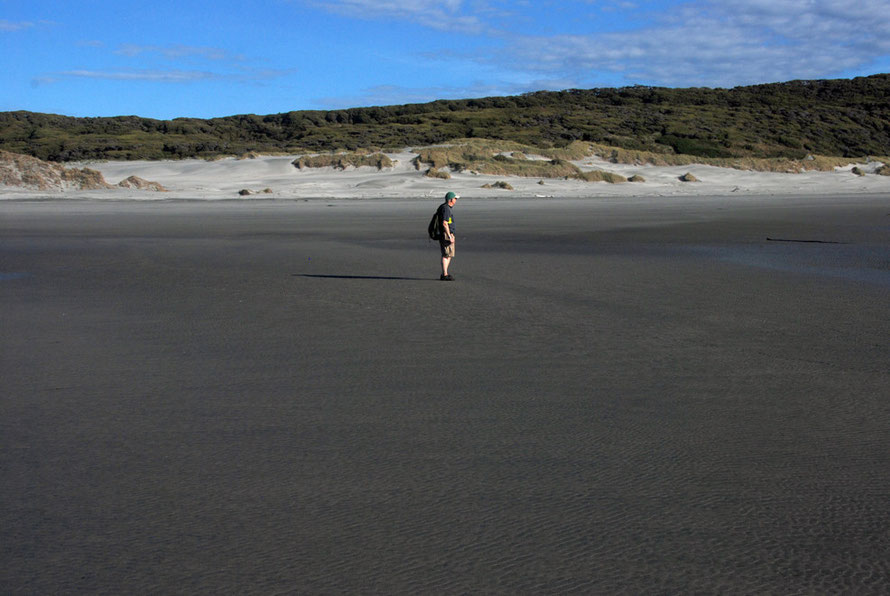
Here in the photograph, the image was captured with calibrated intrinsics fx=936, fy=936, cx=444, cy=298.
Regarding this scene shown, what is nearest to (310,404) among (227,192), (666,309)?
(666,309)

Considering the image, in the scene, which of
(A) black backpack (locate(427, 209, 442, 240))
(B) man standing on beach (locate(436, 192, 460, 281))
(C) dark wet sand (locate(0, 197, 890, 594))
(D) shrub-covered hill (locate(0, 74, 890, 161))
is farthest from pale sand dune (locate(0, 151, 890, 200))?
(C) dark wet sand (locate(0, 197, 890, 594))

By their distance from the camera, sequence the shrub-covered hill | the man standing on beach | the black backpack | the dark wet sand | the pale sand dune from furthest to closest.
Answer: the shrub-covered hill
the pale sand dune
the black backpack
the man standing on beach
the dark wet sand

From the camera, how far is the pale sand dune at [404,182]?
36938 mm

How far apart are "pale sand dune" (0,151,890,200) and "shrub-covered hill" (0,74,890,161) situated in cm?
677

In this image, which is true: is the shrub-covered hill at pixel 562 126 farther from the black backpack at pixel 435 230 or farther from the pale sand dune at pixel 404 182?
the black backpack at pixel 435 230

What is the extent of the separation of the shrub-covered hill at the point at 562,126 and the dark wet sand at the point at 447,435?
4404cm

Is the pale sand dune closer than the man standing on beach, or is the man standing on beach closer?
the man standing on beach

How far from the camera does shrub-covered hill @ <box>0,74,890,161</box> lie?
189 feet

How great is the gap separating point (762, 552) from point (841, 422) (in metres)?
1.99

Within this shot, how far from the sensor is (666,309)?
A: 9.22 metres

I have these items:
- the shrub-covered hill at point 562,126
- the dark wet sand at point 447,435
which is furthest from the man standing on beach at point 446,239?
the shrub-covered hill at point 562,126

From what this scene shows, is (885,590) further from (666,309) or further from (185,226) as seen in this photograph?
(185,226)

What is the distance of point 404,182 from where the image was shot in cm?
3947

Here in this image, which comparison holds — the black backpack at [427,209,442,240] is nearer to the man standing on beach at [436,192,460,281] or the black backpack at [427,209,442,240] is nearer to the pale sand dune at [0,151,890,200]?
the man standing on beach at [436,192,460,281]
